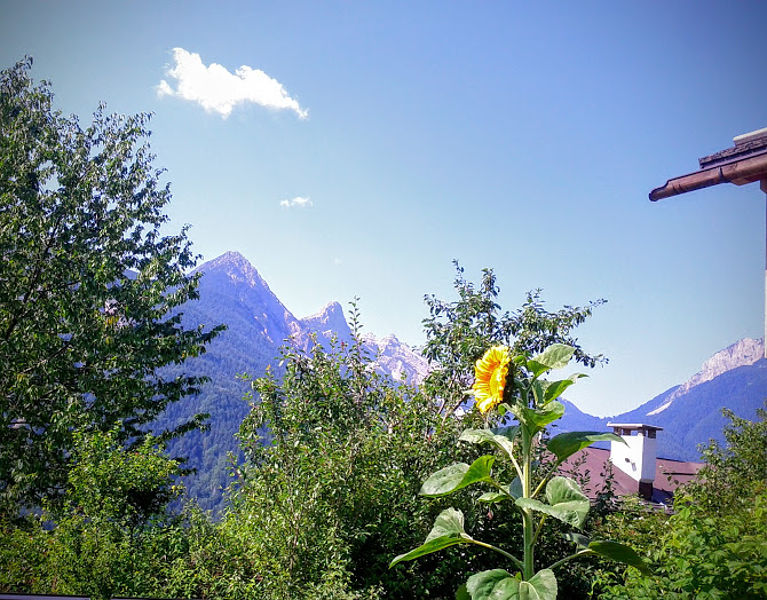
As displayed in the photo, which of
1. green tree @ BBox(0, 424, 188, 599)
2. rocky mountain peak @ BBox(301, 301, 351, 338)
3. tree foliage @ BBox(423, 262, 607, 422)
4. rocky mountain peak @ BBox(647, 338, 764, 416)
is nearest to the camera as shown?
green tree @ BBox(0, 424, 188, 599)

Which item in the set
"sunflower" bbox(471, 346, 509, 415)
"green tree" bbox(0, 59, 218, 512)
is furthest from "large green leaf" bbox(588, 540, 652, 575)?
"green tree" bbox(0, 59, 218, 512)

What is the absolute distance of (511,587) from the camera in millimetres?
1239

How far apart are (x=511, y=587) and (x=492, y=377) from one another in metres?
0.47

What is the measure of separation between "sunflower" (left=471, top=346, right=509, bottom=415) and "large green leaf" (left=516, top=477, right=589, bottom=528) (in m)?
0.23

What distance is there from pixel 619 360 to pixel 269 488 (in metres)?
2.76

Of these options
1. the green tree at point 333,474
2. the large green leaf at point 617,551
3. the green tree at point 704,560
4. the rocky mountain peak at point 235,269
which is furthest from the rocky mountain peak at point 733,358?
the rocky mountain peak at point 235,269

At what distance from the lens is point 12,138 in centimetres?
480

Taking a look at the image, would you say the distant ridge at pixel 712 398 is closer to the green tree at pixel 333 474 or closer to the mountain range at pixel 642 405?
the mountain range at pixel 642 405

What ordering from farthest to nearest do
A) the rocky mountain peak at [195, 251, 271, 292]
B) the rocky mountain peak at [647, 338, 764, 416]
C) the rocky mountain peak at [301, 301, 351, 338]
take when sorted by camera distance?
the rocky mountain peak at [195, 251, 271, 292] < the rocky mountain peak at [647, 338, 764, 416] < the rocky mountain peak at [301, 301, 351, 338]

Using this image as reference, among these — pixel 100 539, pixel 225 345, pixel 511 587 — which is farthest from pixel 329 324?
pixel 225 345

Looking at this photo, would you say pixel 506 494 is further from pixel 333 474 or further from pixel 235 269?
pixel 235 269

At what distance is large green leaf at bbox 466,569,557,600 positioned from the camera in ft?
3.96

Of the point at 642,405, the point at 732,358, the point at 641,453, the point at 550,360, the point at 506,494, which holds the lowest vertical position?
the point at 641,453

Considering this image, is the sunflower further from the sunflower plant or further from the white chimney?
the white chimney
